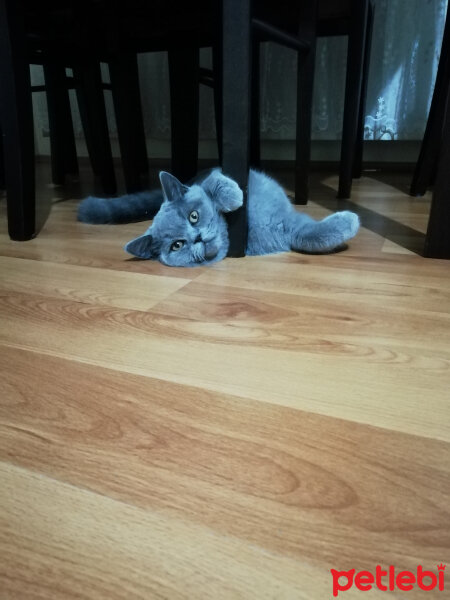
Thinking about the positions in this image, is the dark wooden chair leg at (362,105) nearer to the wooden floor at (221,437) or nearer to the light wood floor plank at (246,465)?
the wooden floor at (221,437)

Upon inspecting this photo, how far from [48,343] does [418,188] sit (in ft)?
5.30

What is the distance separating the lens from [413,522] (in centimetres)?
36

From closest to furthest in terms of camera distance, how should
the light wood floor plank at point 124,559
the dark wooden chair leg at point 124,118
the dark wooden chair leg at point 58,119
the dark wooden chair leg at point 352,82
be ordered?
the light wood floor plank at point 124,559
the dark wooden chair leg at point 352,82
the dark wooden chair leg at point 124,118
the dark wooden chair leg at point 58,119

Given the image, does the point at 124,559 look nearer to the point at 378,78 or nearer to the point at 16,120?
the point at 16,120

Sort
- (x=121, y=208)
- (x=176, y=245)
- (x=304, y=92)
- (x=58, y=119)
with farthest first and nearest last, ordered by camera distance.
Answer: (x=58, y=119), (x=304, y=92), (x=121, y=208), (x=176, y=245)

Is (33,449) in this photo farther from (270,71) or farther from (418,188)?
(270,71)

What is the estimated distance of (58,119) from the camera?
2.31 metres

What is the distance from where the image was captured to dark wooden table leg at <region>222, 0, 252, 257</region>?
0.89 m

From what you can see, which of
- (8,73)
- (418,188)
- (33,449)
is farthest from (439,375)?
(418,188)

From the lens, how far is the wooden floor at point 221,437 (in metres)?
0.34

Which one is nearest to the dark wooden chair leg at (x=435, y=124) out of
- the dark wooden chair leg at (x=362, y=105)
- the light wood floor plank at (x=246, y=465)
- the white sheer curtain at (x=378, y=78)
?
the dark wooden chair leg at (x=362, y=105)

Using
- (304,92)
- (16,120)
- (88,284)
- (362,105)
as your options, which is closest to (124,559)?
(88,284)

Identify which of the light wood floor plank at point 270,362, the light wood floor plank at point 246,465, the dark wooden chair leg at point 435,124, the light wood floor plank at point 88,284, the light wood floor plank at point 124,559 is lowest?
the light wood floor plank at point 124,559

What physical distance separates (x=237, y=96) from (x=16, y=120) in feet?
1.82
